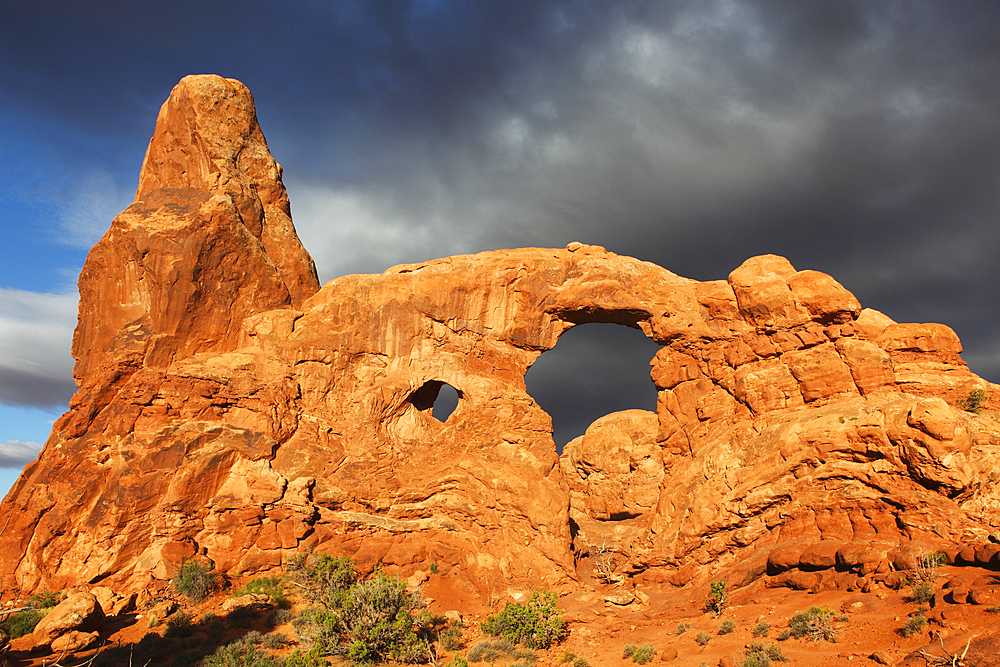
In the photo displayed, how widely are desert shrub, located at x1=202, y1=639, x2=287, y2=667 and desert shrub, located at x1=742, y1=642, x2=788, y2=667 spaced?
1073 cm

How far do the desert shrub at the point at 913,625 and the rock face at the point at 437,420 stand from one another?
345 centimetres

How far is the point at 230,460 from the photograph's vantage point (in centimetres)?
1942

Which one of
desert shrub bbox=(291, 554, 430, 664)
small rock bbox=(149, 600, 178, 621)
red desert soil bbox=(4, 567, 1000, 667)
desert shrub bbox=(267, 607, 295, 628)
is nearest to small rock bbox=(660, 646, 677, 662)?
red desert soil bbox=(4, 567, 1000, 667)

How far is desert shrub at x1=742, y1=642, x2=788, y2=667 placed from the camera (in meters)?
12.6

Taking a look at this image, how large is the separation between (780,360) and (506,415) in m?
10.4

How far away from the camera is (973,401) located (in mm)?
19297

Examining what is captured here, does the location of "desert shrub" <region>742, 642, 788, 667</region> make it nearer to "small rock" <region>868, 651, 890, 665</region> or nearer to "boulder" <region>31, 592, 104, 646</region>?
"small rock" <region>868, 651, 890, 665</region>

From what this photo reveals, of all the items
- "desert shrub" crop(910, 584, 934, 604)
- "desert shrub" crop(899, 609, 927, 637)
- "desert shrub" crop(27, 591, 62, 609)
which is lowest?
"desert shrub" crop(27, 591, 62, 609)

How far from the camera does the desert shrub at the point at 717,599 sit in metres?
17.3

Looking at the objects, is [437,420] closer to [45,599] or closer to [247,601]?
[247,601]

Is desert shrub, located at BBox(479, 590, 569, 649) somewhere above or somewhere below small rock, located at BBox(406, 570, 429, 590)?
below

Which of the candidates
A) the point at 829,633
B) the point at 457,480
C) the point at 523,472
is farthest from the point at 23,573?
the point at 829,633

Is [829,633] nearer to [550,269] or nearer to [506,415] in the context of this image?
[506,415]

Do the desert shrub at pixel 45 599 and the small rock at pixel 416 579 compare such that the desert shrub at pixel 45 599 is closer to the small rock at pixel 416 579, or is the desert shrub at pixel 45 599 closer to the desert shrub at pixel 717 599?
the small rock at pixel 416 579
